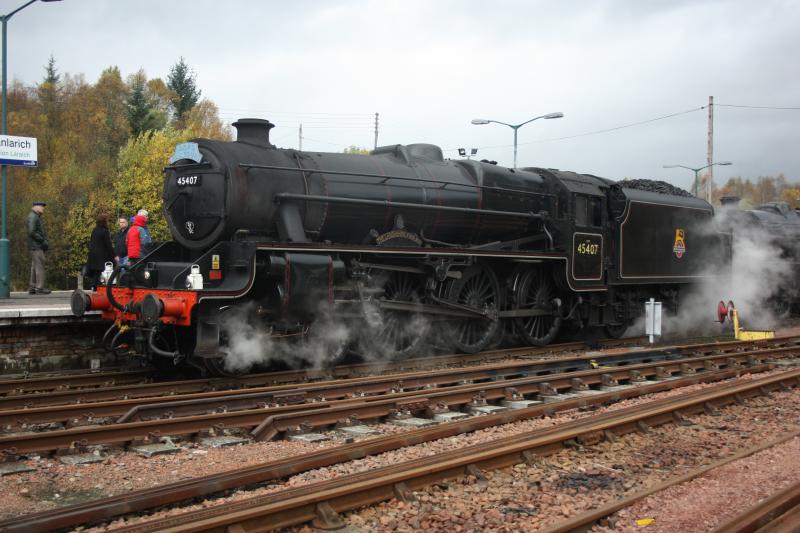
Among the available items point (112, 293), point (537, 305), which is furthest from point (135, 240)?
point (537, 305)

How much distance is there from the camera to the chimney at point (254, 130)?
10.3 meters

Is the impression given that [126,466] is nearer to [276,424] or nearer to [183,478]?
[183,478]

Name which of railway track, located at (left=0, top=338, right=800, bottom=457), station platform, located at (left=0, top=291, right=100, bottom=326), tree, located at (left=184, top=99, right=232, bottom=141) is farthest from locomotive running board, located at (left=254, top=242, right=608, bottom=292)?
tree, located at (left=184, top=99, right=232, bottom=141)

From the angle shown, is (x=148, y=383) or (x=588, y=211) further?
(x=588, y=211)

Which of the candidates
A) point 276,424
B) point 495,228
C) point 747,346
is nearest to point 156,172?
point 495,228

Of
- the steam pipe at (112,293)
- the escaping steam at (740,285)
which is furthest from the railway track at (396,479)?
the escaping steam at (740,285)

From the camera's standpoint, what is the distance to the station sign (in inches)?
560

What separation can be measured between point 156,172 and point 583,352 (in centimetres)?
2464

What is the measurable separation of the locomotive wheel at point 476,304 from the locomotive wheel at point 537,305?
62 centimetres

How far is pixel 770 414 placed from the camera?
319 inches

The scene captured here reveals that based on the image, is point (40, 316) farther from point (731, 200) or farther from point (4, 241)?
point (731, 200)

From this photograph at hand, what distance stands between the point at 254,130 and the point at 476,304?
15.0 ft

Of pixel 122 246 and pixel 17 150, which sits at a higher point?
pixel 17 150

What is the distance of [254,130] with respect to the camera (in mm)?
10336
